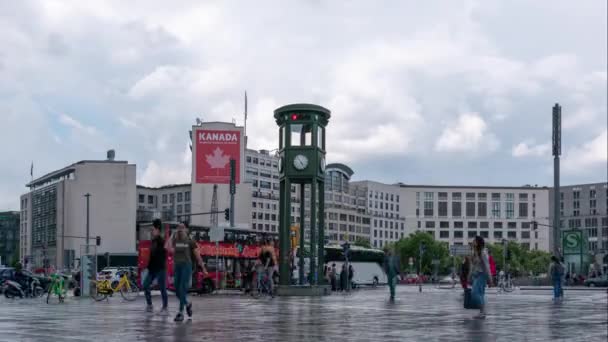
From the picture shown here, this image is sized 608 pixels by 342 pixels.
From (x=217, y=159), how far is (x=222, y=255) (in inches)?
2424

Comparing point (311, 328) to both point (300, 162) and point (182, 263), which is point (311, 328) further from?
point (300, 162)

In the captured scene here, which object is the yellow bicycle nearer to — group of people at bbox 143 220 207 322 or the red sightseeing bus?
the red sightseeing bus

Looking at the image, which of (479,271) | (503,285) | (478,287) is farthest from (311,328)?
(503,285)

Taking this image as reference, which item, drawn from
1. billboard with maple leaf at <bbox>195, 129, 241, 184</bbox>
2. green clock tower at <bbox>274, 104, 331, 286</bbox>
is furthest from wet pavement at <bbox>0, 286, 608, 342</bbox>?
billboard with maple leaf at <bbox>195, 129, 241, 184</bbox>

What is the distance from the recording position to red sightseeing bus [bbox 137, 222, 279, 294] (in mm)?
40125

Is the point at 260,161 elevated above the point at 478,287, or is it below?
above

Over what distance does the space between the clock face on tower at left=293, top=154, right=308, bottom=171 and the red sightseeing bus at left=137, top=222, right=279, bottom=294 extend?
19.5 ft

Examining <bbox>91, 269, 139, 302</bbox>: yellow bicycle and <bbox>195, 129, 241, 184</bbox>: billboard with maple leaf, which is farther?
<bbox>195, 129, 241, 184</bbox>: billboard with maple leaf

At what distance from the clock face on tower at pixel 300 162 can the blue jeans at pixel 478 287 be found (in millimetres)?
17466

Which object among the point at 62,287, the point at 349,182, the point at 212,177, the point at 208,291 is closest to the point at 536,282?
the point at 212,177

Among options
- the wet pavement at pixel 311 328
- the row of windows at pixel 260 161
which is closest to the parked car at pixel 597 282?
the wet pavement at pixel 311 328

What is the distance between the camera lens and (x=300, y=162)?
117 ft

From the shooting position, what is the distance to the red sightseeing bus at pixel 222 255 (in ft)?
132

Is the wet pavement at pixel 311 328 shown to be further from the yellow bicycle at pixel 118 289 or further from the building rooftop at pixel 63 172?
the building rooftop at pixel 63 172
